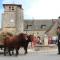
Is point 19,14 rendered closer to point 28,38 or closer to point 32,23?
point 32,23

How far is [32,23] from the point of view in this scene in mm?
106250

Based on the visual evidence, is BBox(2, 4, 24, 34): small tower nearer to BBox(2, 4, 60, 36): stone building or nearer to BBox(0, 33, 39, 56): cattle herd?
BBox(2, 4, 60, 36): stone building

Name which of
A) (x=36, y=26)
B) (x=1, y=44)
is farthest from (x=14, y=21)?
(x=1, y=44)

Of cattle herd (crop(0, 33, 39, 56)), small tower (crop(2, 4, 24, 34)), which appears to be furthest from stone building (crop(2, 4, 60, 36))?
cattle herd (crop(0, 33, 39, 56))

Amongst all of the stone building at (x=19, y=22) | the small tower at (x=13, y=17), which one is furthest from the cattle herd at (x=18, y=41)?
the small tower at (x=13, y=17)

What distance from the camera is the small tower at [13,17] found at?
9826 cm

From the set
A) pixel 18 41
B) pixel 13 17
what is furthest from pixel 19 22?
pixel 18 41

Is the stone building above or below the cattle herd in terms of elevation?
above

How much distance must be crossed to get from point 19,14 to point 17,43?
Answer: 83.0 metres

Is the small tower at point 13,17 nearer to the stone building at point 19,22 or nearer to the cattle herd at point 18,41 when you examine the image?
the stone building at point 19,22

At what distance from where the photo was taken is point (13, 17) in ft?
326

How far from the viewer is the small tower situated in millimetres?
98262

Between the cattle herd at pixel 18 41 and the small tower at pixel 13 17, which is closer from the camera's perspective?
the cattle herd at pixel 18 41

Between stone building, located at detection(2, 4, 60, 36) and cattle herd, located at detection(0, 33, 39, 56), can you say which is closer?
cattle herd, located at detection(0, 33, 39, 56)
